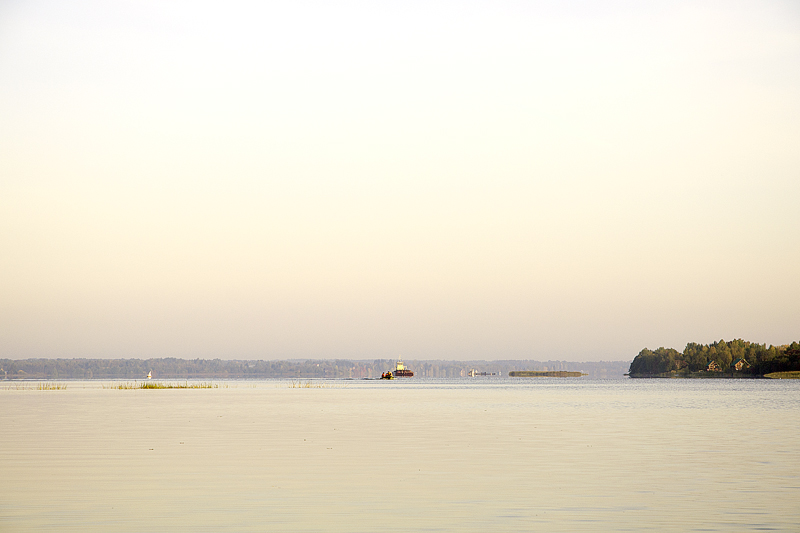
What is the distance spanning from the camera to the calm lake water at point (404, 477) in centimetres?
2155

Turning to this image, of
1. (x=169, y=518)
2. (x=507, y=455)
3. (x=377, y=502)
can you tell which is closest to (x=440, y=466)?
(x=507, y=455)

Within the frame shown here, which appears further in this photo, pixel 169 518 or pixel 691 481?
pixel 691 481

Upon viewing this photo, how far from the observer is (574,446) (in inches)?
1539

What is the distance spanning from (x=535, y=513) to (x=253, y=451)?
18817 millimetres

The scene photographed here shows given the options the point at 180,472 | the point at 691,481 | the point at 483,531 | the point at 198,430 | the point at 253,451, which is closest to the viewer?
the point at 483,531

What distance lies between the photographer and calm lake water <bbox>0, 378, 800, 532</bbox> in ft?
70.7

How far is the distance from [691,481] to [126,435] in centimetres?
3105

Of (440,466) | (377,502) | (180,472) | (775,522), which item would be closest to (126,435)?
(180,472)

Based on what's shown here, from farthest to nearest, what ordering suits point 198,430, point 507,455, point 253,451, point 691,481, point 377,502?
point 198,430, point 253,451, point 507,455, point 691,481, point 377,502

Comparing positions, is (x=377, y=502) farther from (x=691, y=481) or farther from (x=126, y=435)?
(x=126, y=435)

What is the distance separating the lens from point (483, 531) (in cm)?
2016

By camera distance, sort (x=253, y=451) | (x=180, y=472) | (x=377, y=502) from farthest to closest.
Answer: (x=253, y=451) → (x=180, y=472) → (x=377, y=502)

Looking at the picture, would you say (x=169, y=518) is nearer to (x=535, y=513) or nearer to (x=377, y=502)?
(x=377, y=502)

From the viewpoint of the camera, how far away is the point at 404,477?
2933 cm
